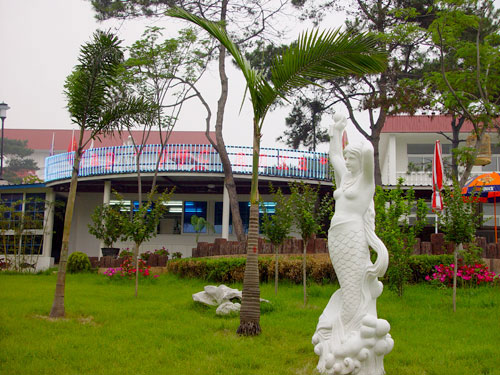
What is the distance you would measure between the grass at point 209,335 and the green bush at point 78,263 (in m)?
5.63

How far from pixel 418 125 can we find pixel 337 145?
55.9 feet

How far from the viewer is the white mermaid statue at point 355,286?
16.9 feet

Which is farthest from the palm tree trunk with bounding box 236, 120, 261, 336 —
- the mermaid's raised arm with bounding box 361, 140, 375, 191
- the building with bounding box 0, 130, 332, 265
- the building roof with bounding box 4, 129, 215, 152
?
the building roof with bounding box 4, 129, 215, 152

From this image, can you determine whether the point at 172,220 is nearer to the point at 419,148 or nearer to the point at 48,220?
the point at 48,220

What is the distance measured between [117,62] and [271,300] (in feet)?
17.9

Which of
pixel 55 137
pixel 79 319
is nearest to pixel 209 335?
pixel 79 319

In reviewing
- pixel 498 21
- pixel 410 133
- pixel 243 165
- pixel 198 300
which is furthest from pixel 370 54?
pixel 410 133

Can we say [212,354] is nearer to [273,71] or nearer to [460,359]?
[460,359]

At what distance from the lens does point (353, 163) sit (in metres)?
5.66

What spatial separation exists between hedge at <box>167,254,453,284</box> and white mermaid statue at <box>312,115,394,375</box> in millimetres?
6567

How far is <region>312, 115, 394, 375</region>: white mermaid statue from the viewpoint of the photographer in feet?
16.9

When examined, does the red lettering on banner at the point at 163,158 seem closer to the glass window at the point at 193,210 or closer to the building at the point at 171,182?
the building at the point at 171,182

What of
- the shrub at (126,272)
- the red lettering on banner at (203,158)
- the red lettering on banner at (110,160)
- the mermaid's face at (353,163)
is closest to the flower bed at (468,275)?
the mermaid's face at (353,163)

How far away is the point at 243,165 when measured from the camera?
18.3 meters
